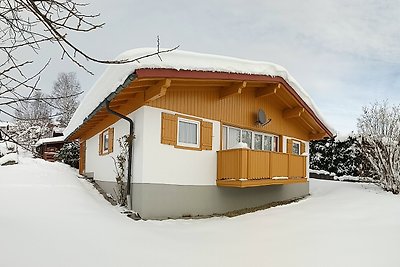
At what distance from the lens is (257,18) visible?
11.4 meters

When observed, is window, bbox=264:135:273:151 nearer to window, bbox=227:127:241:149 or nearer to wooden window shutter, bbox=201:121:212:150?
window, bbox=227:127:241:149

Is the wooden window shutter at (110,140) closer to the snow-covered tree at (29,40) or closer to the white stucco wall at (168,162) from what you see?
the white stucco wall at (168,162)

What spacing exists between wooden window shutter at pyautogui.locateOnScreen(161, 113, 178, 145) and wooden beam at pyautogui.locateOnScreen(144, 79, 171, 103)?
71 centimetres

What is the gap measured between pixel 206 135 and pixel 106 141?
413 centimetres

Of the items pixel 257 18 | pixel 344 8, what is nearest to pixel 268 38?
pixel 257 18

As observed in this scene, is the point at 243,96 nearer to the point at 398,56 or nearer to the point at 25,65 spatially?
the point at 398,56

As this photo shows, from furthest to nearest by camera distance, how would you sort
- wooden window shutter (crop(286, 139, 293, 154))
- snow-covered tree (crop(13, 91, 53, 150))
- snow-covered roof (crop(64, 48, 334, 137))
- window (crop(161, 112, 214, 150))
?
wooden window shutter (crop(286, 139, 293, 154)) < window (crop(161, 112, 214, 150)) < snow-covered roof (crop(64, 48, 334, 137)) < snow-covered tree (crop(13, 91, 53, 150))

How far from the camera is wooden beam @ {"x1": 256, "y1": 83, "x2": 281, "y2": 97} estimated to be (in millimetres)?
12213

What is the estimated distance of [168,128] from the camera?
9805 millimetres

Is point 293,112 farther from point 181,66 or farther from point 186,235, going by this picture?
point 186,235

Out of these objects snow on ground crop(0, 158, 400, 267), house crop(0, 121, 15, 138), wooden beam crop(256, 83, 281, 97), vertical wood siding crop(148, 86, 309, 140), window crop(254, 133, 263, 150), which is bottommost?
snow on ground crop(0, 158, 400, 267)

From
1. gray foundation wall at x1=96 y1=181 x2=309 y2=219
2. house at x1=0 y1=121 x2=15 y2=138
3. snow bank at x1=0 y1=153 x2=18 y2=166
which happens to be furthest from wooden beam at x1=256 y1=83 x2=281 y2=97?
snow bank at x1=0 y1=153 x2=18 y2=166

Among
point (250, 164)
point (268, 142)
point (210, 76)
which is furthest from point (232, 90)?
point (268, 142)

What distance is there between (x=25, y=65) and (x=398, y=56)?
14645mm
